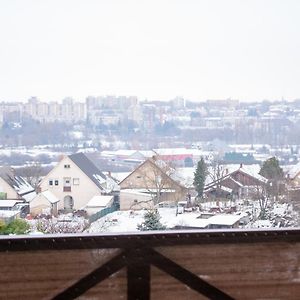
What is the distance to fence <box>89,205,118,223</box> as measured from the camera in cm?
283

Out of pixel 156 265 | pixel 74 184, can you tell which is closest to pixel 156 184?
pixel 74 184

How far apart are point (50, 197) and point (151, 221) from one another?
2.52ft

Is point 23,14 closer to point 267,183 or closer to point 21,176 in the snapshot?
point 21,176

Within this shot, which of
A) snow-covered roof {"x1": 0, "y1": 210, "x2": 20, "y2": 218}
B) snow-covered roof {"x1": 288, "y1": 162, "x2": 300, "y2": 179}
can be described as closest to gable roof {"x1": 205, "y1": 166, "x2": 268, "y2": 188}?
snow-covered roof {"x1": 288, "y1": 162, "x2": 300, "y2": 179}

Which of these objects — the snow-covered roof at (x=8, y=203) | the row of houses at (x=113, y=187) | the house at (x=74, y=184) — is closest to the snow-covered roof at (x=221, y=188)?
the row of houses at (x=113, y=187)

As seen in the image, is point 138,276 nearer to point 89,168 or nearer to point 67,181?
point 67,181

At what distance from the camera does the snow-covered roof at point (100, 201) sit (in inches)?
120

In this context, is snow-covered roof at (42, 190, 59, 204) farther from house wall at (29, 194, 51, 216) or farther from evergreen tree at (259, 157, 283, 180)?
evergreen tree at (259, 157, 283, 180)

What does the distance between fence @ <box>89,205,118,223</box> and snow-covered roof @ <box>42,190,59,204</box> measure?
1.05 ft

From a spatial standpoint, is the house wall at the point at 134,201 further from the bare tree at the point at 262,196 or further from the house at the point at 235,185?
the bare tree at the point at 262,196

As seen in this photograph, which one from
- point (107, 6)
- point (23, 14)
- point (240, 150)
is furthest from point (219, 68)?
point (23, 14)

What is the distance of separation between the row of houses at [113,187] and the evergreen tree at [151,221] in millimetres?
165

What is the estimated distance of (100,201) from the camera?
10.2ft

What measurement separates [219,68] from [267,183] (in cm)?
216
